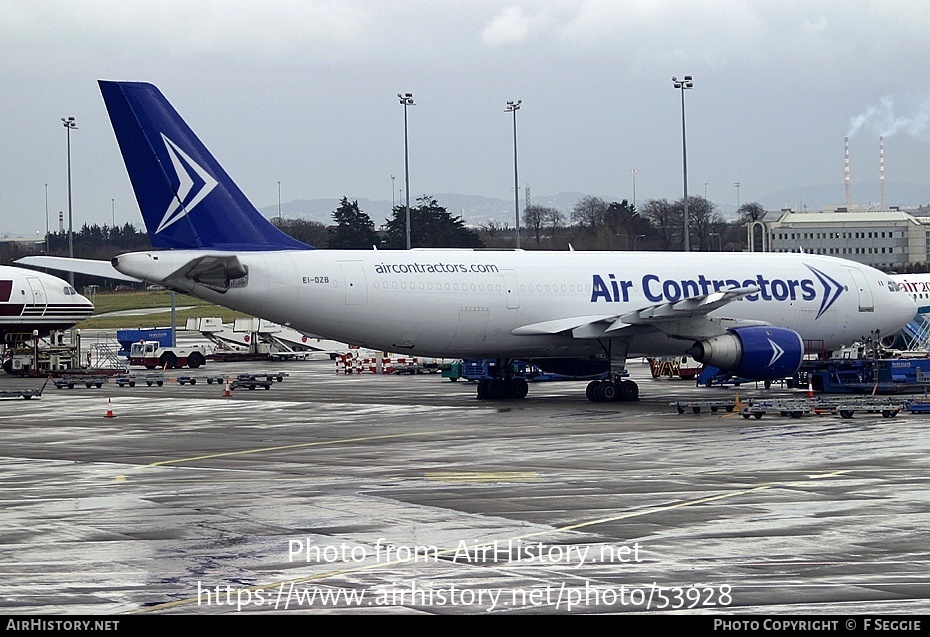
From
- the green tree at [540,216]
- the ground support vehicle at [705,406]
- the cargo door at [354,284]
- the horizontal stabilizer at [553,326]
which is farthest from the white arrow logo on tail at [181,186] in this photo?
the green tree at [540,216]

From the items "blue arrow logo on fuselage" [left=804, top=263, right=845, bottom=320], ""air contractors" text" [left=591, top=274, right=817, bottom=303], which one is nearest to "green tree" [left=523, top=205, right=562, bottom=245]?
"blue arrow logo on fuselage" [left=804, top=263, right=845, bottom=320]

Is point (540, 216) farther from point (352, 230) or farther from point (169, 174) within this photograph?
point (169, 174)

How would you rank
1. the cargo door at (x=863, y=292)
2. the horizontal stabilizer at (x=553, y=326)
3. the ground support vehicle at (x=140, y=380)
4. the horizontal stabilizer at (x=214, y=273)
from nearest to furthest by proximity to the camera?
1. the horizontal stabilizer at (x=214, y=273)
2. the horizontal stabilizer at (x=553, y=326)
3. the cargo door at (x=863, y=292)
4. the ground support vehicle at (x=140, y=380)

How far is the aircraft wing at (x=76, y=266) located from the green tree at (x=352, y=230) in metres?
52.9

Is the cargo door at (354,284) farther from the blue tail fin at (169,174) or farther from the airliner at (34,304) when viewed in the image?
the airliner at (34,304)

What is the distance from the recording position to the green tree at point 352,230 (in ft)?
286

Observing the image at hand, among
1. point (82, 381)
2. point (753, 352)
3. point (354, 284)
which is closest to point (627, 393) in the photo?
point (753, 352)

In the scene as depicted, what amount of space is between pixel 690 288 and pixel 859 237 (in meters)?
103

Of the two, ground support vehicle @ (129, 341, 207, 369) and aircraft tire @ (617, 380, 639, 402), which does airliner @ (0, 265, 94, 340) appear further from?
aircraft tire @ (617, 380, 639, 402)

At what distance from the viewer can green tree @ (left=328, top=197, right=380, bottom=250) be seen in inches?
3438

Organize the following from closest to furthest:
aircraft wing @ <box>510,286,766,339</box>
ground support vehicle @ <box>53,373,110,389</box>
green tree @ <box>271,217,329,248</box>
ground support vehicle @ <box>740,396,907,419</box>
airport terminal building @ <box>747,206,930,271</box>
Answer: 1. ground support vehicle @ <box>740,396,907,419</box>
2. aircraft wing @ <box>510,286,766,339</box>
3. ground support vehicle @ <box>53,373,110,389</box>
4. green tree @ <box>271,217,329,248</box>
5. airport terminal building @ <box>747,206,930,271</box>

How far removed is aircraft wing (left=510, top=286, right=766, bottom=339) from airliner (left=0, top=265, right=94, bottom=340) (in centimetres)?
2794

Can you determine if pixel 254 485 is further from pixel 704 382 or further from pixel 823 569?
pixel 704 382
